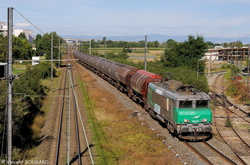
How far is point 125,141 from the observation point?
62.6 feet

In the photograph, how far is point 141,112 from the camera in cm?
2712

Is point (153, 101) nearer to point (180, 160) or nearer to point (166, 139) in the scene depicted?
point (166, 139)

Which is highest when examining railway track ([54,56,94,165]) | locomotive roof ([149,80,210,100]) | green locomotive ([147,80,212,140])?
locomotive roof ([149,80,210,100])

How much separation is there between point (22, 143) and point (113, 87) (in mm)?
24773

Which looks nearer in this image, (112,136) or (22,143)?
(22,143)

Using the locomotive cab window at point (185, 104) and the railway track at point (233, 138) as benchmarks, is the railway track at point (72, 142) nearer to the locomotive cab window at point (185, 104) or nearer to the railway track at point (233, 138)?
the locomotive cab window at point (185, 104)

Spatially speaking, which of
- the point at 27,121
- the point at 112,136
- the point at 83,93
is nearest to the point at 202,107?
the point at 112,136

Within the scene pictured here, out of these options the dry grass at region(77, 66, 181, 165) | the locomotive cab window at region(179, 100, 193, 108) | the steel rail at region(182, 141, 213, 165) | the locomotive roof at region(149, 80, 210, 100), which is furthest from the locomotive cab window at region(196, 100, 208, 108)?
the dry grass at region(77, 66, 181, 165)

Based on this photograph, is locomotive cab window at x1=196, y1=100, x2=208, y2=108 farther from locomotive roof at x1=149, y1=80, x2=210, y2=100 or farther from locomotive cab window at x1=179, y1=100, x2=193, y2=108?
locomotive cab window at x1=179, y1=100, x2=193, y2=108

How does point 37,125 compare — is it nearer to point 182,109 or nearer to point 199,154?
point 182,109

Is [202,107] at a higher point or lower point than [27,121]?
higher

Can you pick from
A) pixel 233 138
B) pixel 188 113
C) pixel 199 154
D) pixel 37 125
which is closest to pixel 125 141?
pixel 188 113

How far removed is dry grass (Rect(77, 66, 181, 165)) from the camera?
15898 mm

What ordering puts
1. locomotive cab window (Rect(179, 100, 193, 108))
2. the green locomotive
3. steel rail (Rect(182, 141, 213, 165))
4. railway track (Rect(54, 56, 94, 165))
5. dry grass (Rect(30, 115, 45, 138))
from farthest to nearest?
dry grass (Rect(30, 115, 45, 138)) < locomotive cab window (Rect(179, 100, 193, 108)) < the green locomotive < railway track (Rect(54, 56, 94, 165)) < steel rail (Rect(182, 141, 213, 165))
